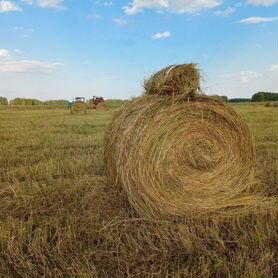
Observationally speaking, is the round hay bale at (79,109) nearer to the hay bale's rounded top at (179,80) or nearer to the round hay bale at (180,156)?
the round hay bale at (180,156)

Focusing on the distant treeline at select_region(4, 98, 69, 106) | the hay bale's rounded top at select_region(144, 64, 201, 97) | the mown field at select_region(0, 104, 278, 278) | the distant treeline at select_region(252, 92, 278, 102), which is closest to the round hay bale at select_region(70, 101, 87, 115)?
the mown field at select_region(0, 104, 278, 278)

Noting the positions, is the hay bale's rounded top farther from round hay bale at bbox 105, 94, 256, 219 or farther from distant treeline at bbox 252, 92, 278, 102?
distant treeline at bbox 252, 92, 278, 102

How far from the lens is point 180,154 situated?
434cm

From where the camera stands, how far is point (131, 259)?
2.96m

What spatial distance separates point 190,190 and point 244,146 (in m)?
0.92

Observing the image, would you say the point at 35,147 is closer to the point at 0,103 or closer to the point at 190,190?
the point at 190,190

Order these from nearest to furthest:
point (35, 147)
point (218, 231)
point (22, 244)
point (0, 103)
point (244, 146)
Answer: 1. point (22, 244)
2. point (218, 231)
3. point (244, 146)
4. point (35, 147)
5. point (0, 103)

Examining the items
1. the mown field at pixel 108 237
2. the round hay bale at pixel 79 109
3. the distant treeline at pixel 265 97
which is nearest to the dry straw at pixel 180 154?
the mown field at pixel 108 237

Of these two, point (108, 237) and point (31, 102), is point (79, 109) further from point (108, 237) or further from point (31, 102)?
point (31, 102)

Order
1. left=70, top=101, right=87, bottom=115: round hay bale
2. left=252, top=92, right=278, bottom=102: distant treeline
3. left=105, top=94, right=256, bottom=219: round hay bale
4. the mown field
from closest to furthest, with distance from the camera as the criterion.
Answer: the mown field
left=105, top=94, right=256, bottom=219: round hay bale
left=70, top=101, right=87, bottom=115: round hay bale
left=252, top=92, right=278, bottom=102: distant treeline

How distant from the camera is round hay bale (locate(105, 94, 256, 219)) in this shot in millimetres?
4051

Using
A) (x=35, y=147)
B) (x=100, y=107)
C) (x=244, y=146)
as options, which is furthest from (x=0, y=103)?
(x=244, y=146)

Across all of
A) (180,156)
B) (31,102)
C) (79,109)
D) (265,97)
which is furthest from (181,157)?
(31,102)

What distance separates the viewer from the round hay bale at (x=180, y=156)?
13.3 feet
